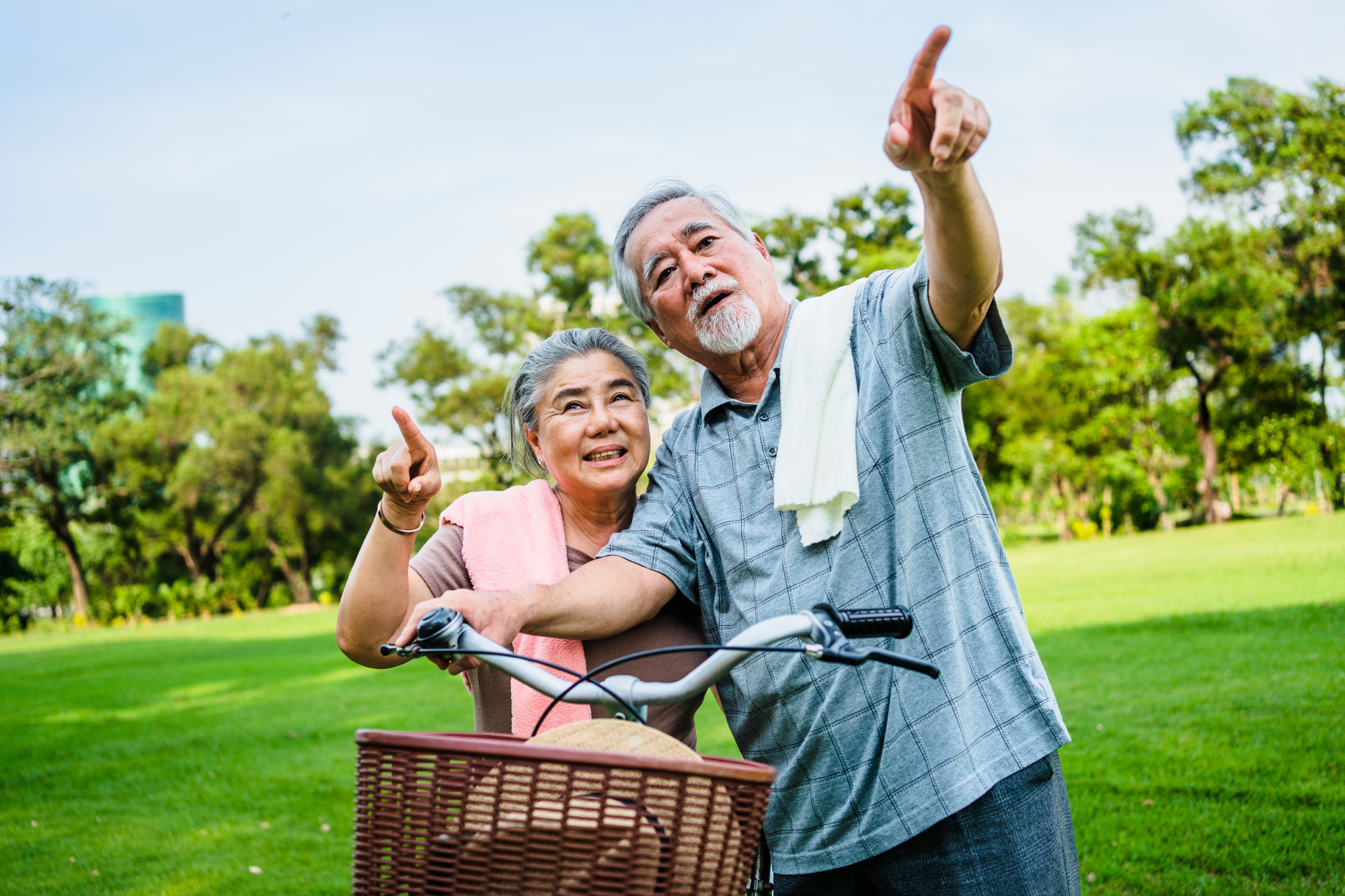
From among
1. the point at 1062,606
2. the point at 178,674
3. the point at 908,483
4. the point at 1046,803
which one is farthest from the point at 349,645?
the point at 178,674

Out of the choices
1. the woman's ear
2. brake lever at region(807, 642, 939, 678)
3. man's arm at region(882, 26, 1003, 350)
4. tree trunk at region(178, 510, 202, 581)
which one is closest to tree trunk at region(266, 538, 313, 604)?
tree trunk at region(178, 510, 202, 581)

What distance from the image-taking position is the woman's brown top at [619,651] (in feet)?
7.71

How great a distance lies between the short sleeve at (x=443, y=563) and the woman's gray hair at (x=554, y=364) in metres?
0.39

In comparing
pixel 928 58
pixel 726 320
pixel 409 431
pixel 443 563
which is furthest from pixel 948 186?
pixel 443 563

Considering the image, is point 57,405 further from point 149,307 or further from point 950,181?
point 149,307

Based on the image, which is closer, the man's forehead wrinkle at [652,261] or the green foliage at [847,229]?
the man's forehead wrinkle at [652,261]

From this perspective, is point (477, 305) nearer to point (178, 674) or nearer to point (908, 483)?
point (178, 674)

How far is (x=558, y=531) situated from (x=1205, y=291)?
116 ft

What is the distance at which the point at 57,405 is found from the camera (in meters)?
34.7

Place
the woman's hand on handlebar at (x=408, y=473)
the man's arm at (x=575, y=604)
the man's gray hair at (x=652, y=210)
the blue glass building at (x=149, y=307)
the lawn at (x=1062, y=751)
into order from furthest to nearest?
the blue glass building at (x=149, y=307) < the lawn at (x=1062, y=751) < the man's gray hair at (x=652, y=210) < the man's arm at (x=575, y=604) < the woman's hand on handlebar at (x=408, y=473)

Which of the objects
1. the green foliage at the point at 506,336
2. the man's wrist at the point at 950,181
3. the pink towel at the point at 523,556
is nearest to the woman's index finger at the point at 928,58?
the man's wrist at the point at 950,181

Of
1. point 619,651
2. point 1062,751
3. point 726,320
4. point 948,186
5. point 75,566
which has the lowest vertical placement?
point 75,566

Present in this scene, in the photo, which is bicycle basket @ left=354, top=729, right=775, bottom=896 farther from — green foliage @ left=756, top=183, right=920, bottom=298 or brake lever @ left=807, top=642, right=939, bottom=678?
green foliage @ left=756, top=183, right=920, bottom=298

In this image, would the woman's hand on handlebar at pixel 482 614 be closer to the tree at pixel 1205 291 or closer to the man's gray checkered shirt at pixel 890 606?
the man's gray checkered shirt at pixel 890 606
